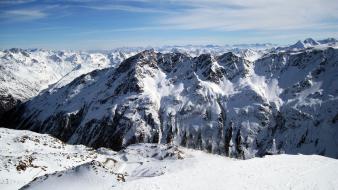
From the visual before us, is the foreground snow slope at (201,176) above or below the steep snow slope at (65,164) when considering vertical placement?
above

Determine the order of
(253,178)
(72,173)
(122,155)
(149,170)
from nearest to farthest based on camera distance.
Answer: (253,178)
(72,173)
(149,170)
(122,155)

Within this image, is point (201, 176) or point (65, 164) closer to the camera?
point (201, 176)

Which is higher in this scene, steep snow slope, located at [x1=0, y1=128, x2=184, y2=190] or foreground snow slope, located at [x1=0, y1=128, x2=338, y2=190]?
foreground snow slope, located at [x1=0, y1=128, x2=338, y2=190]

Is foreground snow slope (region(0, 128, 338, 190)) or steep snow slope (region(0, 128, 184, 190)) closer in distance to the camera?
foreground snow slope (region(0, 128, 338, 190))

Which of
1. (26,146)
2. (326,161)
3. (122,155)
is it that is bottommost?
(122,155)

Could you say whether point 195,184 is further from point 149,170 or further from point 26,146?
point 26,146

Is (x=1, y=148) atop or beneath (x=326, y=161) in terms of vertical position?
beneath

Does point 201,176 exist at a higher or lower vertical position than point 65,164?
higher

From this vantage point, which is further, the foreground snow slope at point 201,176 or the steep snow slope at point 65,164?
the steep snow slope at point 65,164

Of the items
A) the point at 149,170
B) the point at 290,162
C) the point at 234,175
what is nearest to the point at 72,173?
the point at 234,175

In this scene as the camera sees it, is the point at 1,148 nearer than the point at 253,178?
No

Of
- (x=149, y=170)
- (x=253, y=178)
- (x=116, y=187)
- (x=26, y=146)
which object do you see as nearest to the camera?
(x=116, y=187)
